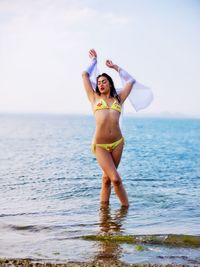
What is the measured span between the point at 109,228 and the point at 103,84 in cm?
287

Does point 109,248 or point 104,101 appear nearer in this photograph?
point 109,248

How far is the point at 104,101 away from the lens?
1013cm

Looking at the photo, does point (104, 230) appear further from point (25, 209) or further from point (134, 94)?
point (134, 94)

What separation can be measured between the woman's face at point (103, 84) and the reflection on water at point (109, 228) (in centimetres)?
256

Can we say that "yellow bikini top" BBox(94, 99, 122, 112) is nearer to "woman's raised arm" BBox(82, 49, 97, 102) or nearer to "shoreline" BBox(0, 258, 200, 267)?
"woman's raised arm" BBox(82, 49, 97, 102)

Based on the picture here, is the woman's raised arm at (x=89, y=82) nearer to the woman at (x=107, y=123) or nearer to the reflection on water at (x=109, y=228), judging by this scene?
the woman at (x=107, y=123)

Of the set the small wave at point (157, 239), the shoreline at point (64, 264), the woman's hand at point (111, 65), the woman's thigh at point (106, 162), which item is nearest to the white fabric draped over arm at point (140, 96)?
the woman's hand at point (111, 65)

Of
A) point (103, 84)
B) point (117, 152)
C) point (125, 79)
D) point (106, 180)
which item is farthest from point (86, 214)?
point (125, 79)

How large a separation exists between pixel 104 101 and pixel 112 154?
3.77 ft

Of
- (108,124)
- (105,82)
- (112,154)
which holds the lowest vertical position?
(112,154)

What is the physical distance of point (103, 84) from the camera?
32.9ft

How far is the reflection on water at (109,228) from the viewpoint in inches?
292

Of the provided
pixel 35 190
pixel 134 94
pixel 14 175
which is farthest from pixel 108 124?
pixel 14 175

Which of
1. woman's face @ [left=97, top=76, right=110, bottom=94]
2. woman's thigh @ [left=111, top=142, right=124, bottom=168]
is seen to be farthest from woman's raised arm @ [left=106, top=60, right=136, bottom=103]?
woman's thigh @ [left=111, top=142, right=124, bottom=168]
